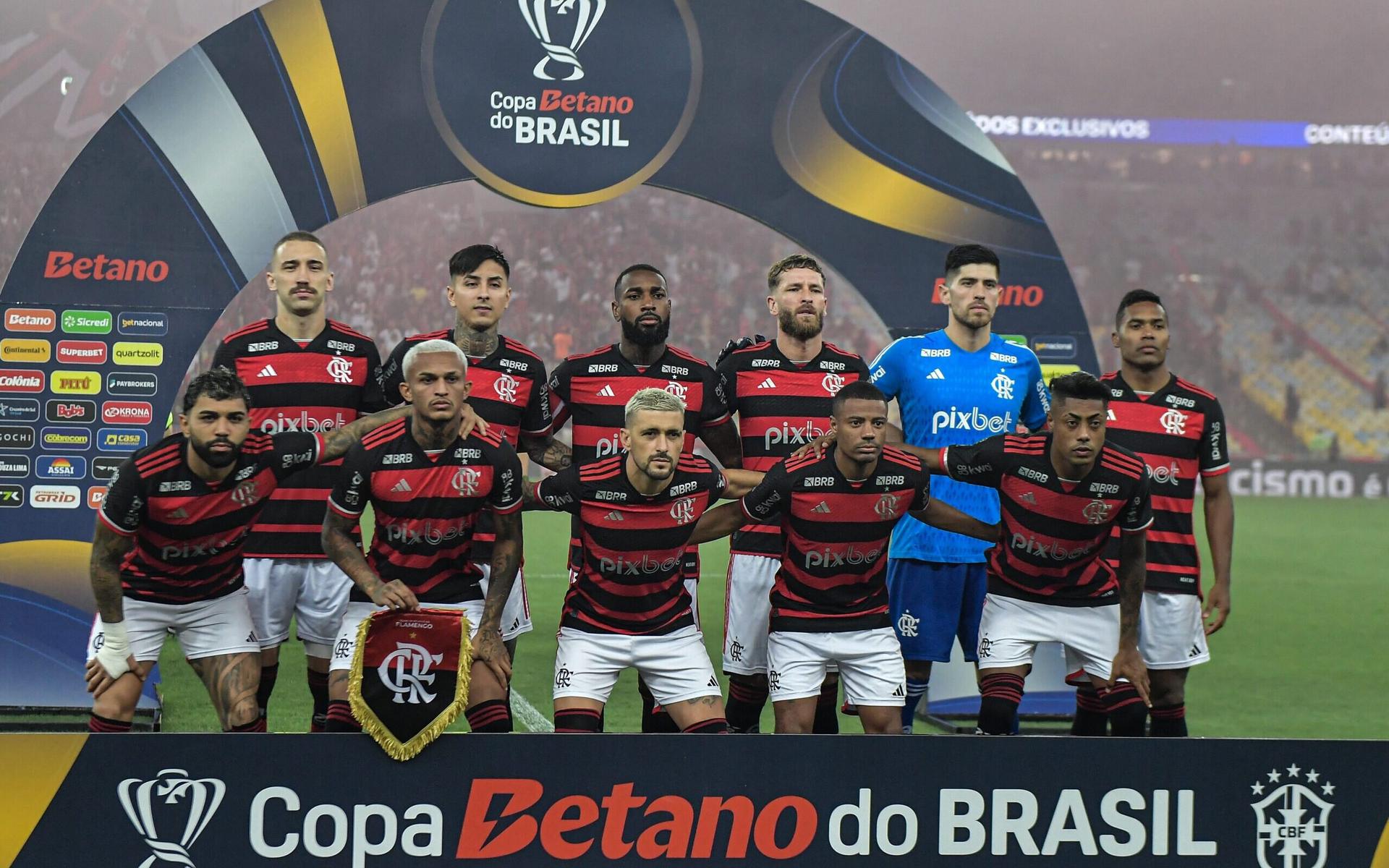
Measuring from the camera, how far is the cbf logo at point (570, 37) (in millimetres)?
6691

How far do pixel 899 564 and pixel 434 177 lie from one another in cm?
309

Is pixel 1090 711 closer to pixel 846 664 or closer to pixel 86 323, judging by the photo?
pixel 846 664

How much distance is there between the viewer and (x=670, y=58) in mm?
6797

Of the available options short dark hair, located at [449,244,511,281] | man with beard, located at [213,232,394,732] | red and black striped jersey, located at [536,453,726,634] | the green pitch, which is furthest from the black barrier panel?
the green pitch

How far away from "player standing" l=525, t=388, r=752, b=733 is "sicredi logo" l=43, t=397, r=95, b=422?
315 cm

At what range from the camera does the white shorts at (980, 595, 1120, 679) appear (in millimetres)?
4879

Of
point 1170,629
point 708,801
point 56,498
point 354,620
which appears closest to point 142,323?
point 56,498

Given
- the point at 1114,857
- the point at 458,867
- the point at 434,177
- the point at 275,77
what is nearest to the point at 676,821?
the point at 458,867

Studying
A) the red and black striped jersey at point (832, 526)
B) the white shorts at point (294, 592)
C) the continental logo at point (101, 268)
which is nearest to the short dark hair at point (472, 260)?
the white shorts at point (294, 592)

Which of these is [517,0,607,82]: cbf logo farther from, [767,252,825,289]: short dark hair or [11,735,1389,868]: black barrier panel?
[11,735,1389,868]: black barrier panel

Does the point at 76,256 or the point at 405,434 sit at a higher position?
the point at 76,256

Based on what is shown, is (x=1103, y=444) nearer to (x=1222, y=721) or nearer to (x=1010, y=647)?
(x=1010, y=647)

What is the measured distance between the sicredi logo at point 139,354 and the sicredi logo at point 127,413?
208 mm

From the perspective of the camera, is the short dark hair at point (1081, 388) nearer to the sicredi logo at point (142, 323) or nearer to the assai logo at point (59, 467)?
the sicredi logo at point (142, 323)
